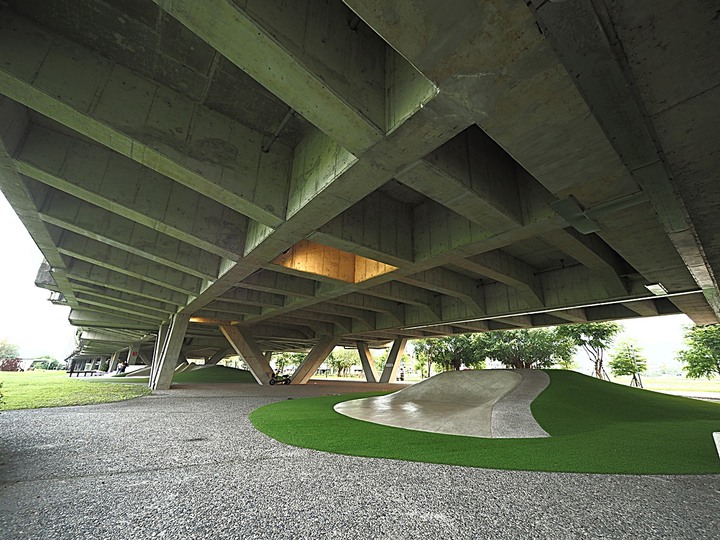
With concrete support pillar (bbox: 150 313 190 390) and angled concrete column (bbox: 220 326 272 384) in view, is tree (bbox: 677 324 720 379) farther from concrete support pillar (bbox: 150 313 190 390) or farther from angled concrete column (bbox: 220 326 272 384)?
concrete support pillar (bbox: 150 313 190 390)

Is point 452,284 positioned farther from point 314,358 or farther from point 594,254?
point 314,358

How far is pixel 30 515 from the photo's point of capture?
3.13 metres

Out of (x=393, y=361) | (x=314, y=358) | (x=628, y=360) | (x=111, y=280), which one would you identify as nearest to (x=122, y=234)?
(x=111, y=280)

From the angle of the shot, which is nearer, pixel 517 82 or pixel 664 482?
pixel 517 82

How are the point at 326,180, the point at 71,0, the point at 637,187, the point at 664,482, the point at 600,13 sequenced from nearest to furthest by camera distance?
the point at 600,13 → the point at 664,482 → the point at 71,0 → the point at 637,187 → the point at 326,180

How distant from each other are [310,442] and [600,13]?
817cm

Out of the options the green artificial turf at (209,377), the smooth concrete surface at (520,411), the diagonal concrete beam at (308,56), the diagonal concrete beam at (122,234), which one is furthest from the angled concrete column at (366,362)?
the diagonal concrete beam at (308,56)

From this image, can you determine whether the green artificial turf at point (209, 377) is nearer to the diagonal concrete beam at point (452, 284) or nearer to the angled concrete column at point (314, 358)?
the angled concrete column at point (314, 358)

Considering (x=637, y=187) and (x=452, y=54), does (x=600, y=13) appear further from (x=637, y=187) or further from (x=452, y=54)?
(x=637, y=187)

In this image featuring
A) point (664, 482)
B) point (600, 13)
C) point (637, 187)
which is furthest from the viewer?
point (637, 187)

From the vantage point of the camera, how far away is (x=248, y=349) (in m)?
26.5

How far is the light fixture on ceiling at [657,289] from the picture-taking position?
11208 millimetres

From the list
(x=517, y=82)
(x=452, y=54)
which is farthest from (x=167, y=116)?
(x=517, y=82)

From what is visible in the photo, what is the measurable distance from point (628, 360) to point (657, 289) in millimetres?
36873
